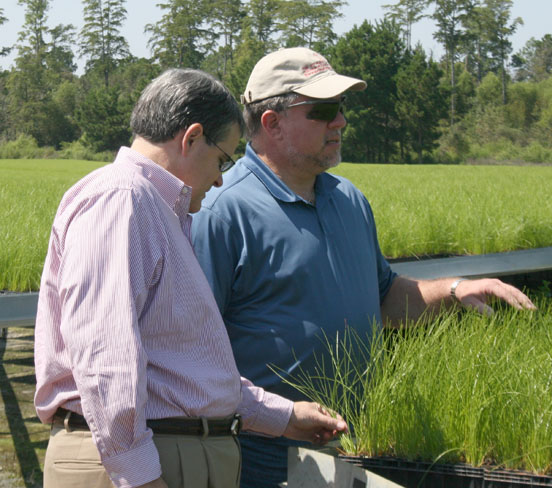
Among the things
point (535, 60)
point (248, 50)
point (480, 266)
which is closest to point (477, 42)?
point (535, 60)

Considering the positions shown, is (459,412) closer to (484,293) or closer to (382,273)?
(484,293)

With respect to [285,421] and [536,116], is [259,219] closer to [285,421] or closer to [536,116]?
[285,421]

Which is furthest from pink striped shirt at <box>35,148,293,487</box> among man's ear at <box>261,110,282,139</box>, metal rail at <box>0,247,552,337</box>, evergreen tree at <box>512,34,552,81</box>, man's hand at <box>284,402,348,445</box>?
evergreen tree at <box>512,34,552,81</box>

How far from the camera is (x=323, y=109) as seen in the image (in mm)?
2445

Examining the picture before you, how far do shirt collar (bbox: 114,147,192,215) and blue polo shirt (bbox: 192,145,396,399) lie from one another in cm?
55

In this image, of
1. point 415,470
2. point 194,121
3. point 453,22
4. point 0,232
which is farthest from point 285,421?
point 453,22

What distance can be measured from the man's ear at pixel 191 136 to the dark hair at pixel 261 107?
0.80 m

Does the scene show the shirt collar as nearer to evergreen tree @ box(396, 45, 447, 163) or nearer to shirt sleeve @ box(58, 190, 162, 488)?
shirt sleeve @ box(58, 190, 162, 488)

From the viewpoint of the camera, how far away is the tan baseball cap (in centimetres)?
240

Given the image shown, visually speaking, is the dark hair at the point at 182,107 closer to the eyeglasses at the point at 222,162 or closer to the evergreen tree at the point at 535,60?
the eyeglasses at the point at 222,162

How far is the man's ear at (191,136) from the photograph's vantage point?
1627 mm

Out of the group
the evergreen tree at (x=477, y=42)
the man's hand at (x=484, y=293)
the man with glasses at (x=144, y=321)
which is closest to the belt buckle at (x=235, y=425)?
the man with glasses at (x=144, y=321)

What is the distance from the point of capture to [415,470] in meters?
1.70

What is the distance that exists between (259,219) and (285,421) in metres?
0.61
